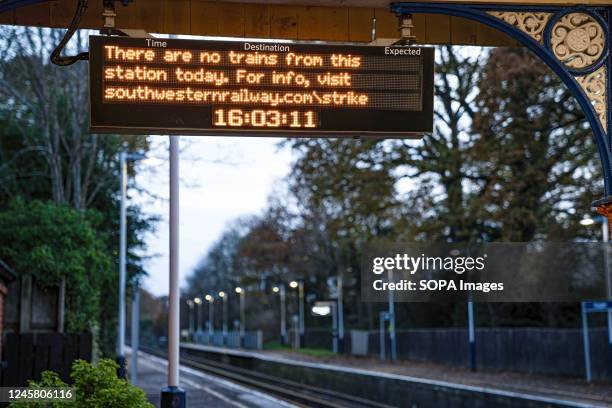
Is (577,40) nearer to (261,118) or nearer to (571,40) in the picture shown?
(571,40)

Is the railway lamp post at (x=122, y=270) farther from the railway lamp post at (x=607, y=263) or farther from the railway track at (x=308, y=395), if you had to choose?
the railway lamp post at (x=607, y=263)

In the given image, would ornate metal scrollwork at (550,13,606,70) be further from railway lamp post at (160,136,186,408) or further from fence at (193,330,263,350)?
fence at (193,330,263,350)

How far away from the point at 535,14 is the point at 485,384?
2677 centimetres

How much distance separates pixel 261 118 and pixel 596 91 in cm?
348

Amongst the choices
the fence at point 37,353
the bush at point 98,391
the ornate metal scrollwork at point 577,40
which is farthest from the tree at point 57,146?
the ornate metal scrollwork at point 577,40

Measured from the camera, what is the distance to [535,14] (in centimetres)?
1020

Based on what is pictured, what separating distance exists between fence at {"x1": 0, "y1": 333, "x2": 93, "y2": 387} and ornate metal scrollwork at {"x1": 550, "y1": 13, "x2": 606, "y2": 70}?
1518cm

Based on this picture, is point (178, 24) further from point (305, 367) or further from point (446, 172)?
point (305, 367)

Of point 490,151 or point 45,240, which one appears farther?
point 490,151

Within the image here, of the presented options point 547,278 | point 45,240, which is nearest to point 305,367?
point 45,240

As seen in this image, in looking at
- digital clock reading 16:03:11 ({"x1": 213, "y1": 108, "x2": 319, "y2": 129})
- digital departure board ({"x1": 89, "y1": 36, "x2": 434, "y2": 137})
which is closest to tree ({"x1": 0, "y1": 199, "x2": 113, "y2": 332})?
digital departure board ({"x1": 89, "y1": 36, "x2": 434, "y2": 137})

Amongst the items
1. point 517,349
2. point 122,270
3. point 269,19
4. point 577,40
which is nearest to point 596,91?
point 577,40

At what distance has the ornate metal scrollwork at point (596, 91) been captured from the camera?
33.0 feet

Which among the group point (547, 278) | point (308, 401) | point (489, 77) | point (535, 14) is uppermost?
point (489, 77)
